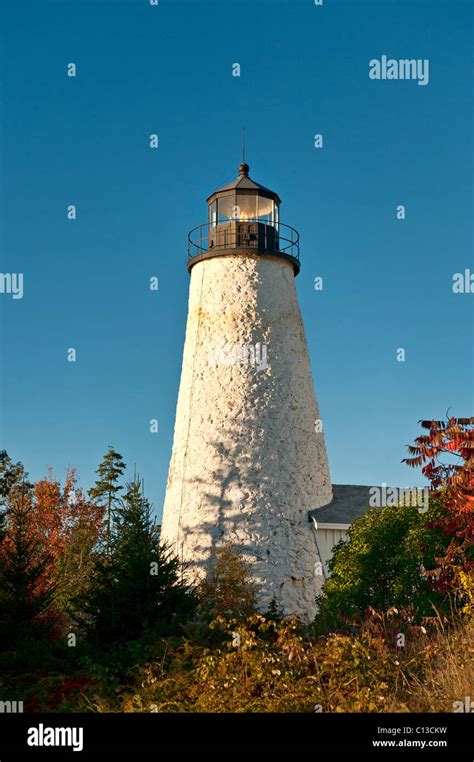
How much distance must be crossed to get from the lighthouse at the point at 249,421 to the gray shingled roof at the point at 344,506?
1.12 feet

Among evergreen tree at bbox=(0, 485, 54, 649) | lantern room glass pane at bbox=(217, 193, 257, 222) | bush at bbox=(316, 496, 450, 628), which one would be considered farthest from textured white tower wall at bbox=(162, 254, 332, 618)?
evergreen tree at bbox=(0, 485, 54, 649)

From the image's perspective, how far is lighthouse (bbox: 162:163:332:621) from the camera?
25.2m

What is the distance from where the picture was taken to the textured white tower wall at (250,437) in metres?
25.2

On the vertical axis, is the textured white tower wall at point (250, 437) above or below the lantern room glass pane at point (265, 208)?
below

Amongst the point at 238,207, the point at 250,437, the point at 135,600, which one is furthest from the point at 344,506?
the point at 135,600

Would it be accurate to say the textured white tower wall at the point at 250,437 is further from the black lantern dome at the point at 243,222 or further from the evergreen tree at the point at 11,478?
the evergreen tree at the point at 11,478

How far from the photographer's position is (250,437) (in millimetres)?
25812

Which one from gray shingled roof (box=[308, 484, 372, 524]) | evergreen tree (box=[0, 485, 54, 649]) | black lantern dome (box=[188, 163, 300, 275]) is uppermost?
black lantern dome (box=[188, 163, 300, 275])

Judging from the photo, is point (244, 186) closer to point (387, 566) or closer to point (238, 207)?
point (238, 207)

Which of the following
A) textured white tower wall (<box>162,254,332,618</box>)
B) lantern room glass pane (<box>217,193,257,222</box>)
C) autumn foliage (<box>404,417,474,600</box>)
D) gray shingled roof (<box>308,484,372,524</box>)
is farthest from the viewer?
lantern room glass pane (<box>217,193,257,222</box>)

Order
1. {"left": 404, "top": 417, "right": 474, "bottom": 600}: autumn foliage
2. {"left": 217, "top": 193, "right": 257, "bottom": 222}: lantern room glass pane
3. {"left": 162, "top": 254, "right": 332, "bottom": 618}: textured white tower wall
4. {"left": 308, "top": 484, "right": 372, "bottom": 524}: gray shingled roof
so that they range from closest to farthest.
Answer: {"left": 404, "top": 417, "right": 474, "bottom": 600}: autumn foliage → {"left": 162, "top": 254, "right": 332, "bottom": 618}: textured white tower wall → {"left": 308, "top": 484, "right": 372, "bottom": 524}: gray shingled roof → {"left": 217, "top": 193, "right": 257, "bottom": 222}: lantern room glass pane

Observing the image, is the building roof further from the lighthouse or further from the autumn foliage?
the autumn foliage

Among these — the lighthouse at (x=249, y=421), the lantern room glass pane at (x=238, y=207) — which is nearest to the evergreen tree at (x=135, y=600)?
the lighthouse at (x=249, y=421)

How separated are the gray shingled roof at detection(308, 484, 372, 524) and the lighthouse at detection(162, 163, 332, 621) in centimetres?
34
